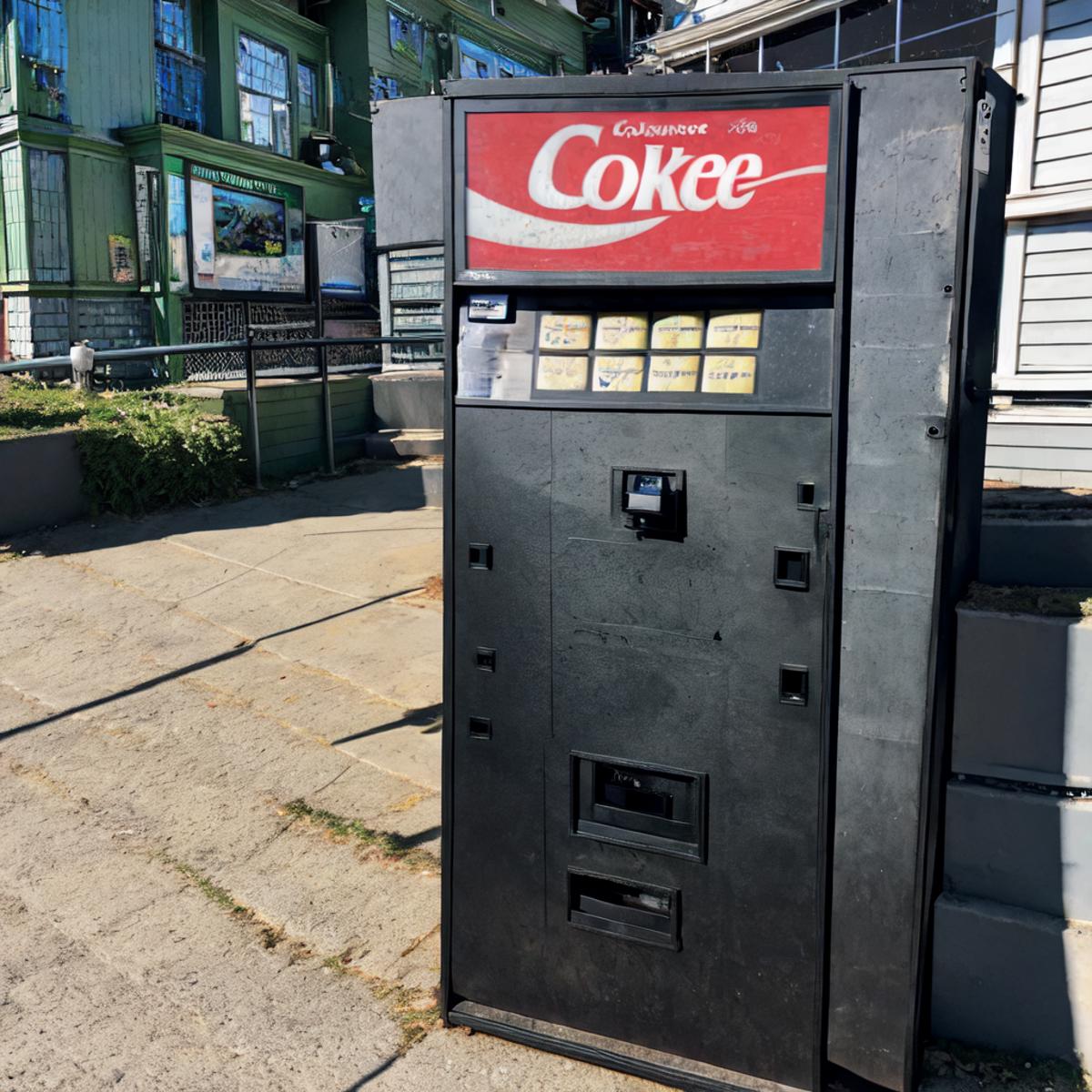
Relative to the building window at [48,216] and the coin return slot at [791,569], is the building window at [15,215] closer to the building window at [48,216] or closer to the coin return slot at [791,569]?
the building window at [48,216]

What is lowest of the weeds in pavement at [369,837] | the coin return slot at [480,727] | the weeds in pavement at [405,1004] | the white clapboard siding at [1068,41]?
the weeds in pavement at [405,1004]

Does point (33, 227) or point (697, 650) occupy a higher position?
point (33, 227)

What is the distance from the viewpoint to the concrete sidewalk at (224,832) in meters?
3.22

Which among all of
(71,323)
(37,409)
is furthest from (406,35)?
(37,409)

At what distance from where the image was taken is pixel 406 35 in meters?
22.3

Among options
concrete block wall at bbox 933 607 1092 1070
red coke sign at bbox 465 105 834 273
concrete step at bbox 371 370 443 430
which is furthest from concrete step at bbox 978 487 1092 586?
concrete step at bbox 371 370 443 430

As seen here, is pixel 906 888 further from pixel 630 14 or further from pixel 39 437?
pixel 630 14

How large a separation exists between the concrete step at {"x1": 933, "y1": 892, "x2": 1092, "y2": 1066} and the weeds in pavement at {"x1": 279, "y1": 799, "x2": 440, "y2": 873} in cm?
192

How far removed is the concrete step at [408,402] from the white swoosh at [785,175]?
1003 centimetres

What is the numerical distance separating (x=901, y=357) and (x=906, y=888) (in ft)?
4.74

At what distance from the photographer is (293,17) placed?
797 inches

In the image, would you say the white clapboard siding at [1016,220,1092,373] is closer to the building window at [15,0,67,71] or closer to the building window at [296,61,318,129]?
the building window at [15,0,67,71]

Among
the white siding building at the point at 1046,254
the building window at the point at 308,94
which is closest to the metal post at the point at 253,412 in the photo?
the white siding building at the point at 1046,254

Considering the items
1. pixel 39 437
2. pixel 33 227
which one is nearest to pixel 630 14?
pixel 33 227
